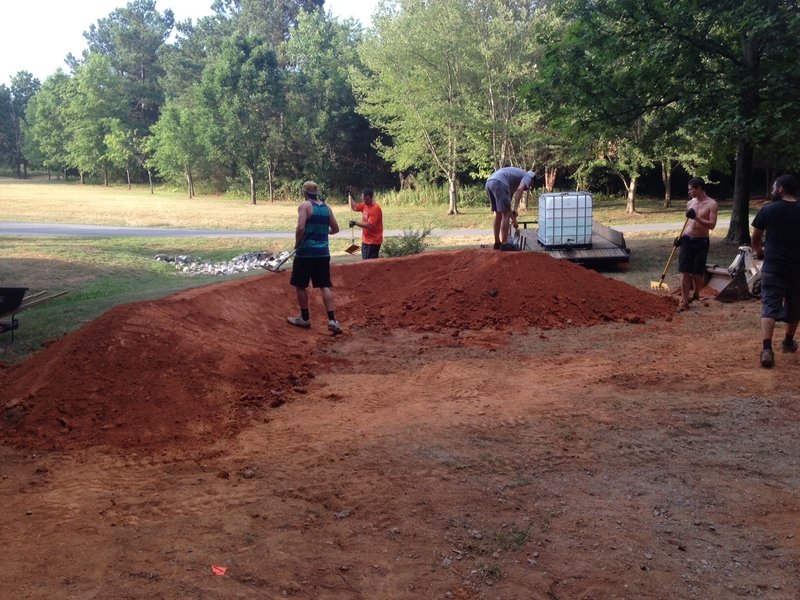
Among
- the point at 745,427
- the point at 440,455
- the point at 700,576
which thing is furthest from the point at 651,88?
the point at 700,576

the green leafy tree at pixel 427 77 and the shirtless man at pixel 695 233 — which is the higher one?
the green leafy tree at pixel 427 77

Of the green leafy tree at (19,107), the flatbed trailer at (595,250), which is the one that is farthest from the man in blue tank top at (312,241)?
the green leafy tree at (19,107)

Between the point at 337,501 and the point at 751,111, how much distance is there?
13145 millimetres

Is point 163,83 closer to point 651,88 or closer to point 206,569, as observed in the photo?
point 651,88

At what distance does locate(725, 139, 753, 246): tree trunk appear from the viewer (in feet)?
53.3

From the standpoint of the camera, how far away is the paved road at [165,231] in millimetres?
23894

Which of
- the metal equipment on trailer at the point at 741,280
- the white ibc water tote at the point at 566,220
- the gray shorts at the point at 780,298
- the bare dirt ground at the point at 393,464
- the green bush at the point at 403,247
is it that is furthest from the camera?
the green bush at the point at 403,247

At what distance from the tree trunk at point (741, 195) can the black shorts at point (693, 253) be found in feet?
23.9

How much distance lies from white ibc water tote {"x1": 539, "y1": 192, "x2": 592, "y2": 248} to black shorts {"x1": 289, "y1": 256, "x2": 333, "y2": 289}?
7.04 meters

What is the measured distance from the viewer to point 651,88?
49.4ft

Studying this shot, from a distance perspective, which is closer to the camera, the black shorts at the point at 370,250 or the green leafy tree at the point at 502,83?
the black shorts at the point at 370,250

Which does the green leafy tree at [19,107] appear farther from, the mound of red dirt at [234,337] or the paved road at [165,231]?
the mound of red dirt at [234,337]

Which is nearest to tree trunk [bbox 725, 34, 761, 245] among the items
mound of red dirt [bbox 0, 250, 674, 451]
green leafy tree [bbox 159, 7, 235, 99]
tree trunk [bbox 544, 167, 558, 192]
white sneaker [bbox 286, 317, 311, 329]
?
mound of red dirt [bbox 0, 250, 674, 451]

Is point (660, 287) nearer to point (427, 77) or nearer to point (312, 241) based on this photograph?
point (312, 241)
